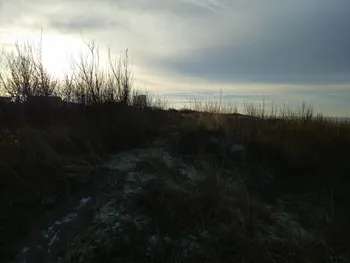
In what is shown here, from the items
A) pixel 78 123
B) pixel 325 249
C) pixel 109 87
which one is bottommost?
pixel 325 249

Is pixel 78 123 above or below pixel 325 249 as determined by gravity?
above

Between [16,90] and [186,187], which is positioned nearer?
[186,187]

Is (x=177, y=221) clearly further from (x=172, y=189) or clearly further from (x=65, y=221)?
(x=65, y=221)

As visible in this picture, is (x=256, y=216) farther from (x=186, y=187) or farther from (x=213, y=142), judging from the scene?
(x=213, y=142)

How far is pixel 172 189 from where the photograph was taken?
249 inches

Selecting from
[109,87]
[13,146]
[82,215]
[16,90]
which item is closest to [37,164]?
[13,146]

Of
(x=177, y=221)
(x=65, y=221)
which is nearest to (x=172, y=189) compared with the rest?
(x=177, y=221)

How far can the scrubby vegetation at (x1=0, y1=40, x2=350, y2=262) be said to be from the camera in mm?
5418

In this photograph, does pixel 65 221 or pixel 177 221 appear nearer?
pixel 177 221

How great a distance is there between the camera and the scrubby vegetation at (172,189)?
17.8 ft

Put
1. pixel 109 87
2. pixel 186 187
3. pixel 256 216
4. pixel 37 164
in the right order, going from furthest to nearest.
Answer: pixel 109 87
pixel 37 164
pixel 186 187
pixel 256 216

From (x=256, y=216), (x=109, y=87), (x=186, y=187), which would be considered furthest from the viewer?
(x=109, y=87)

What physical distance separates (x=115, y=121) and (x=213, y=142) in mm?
2234

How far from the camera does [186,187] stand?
21.2 ft
